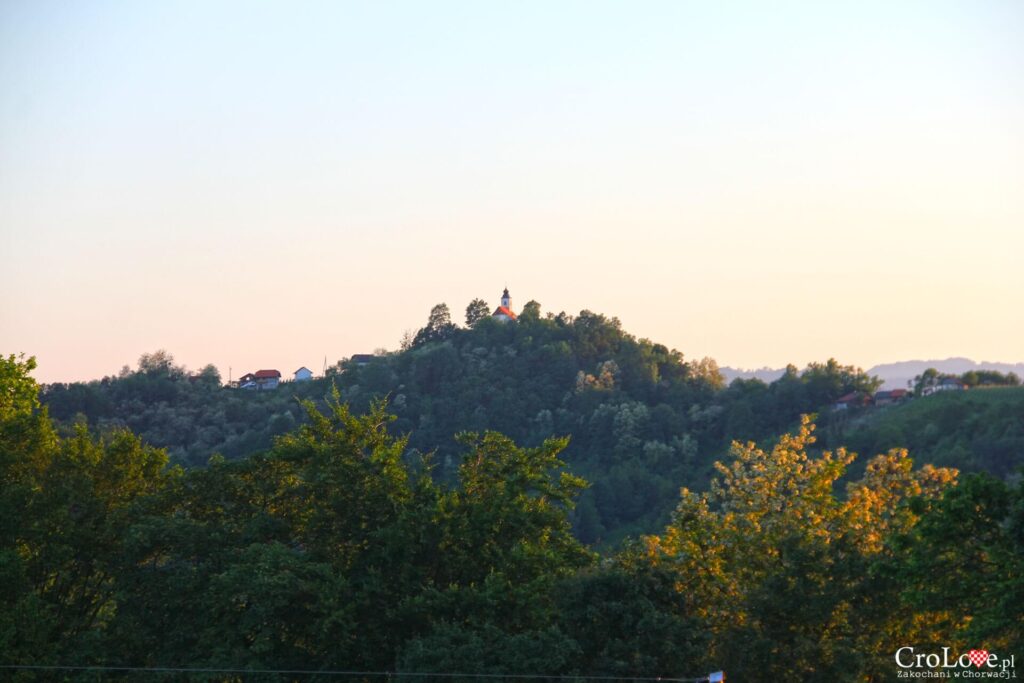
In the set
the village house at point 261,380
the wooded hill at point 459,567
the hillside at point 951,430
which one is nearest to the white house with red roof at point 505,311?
the village house at point 261,380

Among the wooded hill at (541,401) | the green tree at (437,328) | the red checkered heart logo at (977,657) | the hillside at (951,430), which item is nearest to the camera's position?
the red checkered heart logo at (977,657)

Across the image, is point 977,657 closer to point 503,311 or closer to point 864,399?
point 864,399

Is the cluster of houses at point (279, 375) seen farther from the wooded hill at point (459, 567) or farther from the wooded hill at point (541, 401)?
the wooded hill at point (459, 567)

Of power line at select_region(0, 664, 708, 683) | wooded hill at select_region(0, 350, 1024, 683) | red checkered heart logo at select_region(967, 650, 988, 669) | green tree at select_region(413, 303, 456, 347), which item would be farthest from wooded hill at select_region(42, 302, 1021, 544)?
red checkered heart logo at select_region(967, 650, 988, 669)

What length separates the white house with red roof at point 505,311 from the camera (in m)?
175

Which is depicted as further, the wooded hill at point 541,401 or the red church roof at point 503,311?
the red church roof at point 503,311

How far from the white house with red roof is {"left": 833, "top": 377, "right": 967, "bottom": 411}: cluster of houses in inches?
2035

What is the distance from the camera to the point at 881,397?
136000 millimetres

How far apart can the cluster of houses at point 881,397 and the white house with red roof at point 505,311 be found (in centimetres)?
5168

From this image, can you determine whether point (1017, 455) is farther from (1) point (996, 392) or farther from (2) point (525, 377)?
(2) point (525, 377)

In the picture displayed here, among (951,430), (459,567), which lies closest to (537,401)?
(951,430)

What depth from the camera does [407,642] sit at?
86.3ft

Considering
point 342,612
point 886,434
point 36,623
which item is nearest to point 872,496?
point 342,612

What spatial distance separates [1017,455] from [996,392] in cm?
2295
